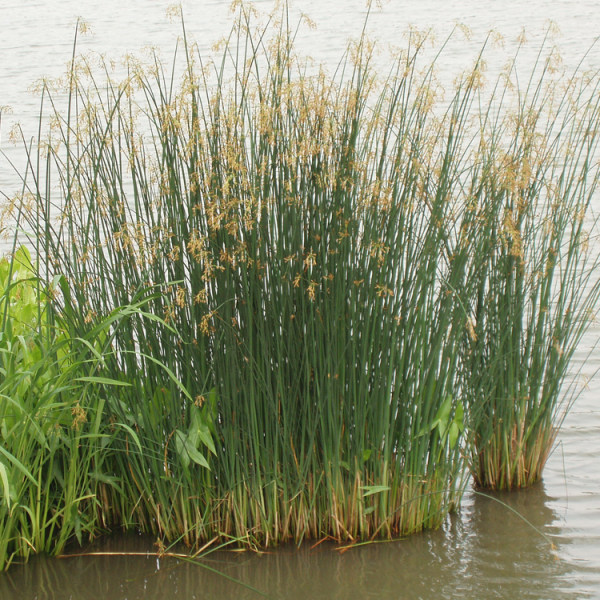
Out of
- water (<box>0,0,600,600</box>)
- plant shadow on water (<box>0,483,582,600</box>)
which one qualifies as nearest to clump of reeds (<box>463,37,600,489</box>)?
water (<box>0,0,600,600</box>)

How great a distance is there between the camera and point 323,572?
312 cm

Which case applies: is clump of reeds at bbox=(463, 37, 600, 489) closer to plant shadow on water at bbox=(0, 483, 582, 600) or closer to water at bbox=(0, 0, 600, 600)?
water at bbox=(0, 0, 600, 600)

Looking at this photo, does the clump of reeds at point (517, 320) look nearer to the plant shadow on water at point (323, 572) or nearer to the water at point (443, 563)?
the water at point (443, 563)

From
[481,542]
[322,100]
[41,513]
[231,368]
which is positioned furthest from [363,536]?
[322,100]

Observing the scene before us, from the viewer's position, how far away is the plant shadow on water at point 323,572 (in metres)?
3.04

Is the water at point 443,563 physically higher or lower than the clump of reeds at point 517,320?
lower

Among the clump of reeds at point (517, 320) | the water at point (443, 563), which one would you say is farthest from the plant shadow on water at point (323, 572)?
the clump of reeds at point (517, 320)

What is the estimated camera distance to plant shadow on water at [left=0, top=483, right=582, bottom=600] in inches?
120

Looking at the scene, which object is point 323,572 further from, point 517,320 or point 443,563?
point 517,320

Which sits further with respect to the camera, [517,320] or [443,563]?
[517,320]

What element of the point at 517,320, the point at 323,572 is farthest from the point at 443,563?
the point at 517,320

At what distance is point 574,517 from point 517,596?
2.29ft

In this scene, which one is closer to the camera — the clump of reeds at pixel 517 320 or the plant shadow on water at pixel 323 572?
the plant shadow on water at pixel 323 572

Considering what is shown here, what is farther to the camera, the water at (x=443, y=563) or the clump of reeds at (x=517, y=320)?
the clump of reeds at (x=517, y=320)
